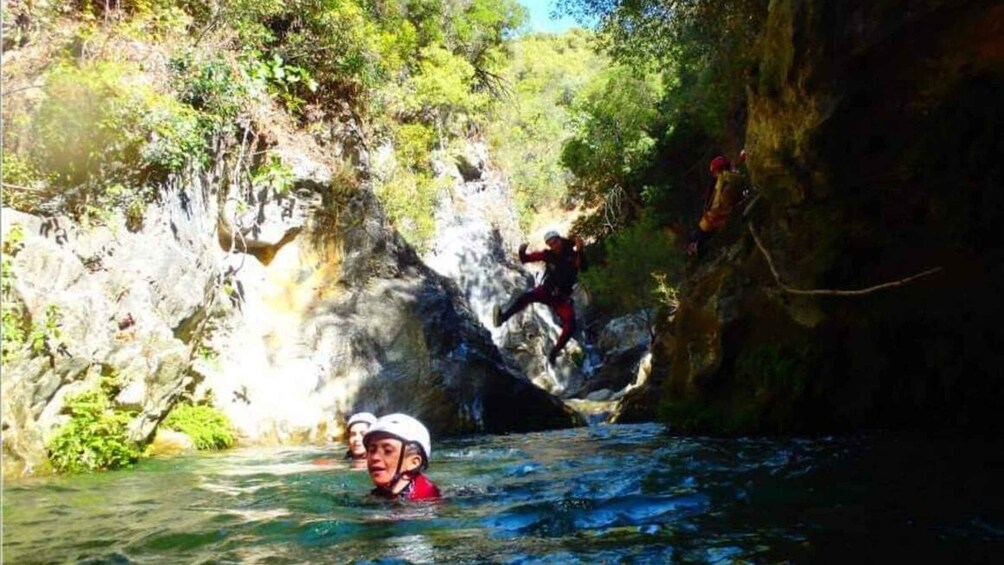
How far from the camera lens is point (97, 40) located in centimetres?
1012

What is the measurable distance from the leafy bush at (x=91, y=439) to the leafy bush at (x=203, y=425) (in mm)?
1942

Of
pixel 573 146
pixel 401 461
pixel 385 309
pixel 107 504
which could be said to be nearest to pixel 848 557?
pixel 401 461

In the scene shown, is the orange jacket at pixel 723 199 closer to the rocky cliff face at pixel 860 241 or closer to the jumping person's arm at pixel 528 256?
the rocky cliff face at pixel 860 241

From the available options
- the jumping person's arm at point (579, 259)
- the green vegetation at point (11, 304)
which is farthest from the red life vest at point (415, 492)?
the jumping person's arm at point (579, 259)

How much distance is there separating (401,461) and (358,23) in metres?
12.5

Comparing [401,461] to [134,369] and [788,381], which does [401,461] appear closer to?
[134,369]

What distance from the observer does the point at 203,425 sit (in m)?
11.1

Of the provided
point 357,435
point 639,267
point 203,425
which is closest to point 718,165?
point 357,435

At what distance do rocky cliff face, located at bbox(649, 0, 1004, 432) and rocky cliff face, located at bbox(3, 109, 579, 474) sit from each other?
4134 mm

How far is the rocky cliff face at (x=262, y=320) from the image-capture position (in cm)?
845

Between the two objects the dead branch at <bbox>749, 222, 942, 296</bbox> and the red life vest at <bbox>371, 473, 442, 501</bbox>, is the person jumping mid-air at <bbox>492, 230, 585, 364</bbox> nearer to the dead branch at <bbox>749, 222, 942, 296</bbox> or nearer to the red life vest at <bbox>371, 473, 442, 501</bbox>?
the dead branch at <bbox>749, 222, 942, 296</bbox>

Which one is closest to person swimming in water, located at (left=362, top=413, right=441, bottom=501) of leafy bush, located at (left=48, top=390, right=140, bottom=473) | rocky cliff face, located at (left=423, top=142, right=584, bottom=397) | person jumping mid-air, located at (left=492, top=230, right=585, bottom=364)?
leafy bush, located at (left=48, top=390, right=140, bottom=473)

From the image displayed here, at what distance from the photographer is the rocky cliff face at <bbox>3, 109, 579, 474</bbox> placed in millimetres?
8453

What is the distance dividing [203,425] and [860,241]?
28.3ft
